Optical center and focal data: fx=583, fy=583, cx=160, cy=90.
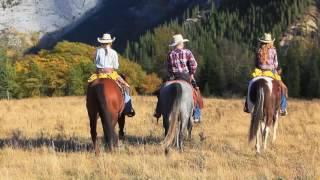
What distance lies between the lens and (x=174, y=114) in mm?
12297

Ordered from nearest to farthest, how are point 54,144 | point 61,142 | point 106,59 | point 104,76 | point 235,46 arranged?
point 104,76 < point 106,59 < point 54,144 < point 61,142 < point 235,46

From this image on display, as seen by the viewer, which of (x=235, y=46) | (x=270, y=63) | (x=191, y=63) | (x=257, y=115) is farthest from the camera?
(x=235, y=46)

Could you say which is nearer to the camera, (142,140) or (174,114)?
(174,114)

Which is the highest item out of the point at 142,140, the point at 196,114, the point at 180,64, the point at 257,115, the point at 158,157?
the point at 180,64

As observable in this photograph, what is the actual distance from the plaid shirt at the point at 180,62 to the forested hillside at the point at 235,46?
84.0 metres

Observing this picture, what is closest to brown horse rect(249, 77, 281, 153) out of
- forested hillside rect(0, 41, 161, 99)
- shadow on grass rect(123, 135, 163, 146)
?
shadow on grass rect(123, 135, 163, 146)

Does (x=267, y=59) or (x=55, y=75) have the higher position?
(x=267, y=59)

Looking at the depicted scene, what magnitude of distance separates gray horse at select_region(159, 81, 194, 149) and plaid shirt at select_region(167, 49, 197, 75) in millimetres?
912

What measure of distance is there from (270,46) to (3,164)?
6992mm

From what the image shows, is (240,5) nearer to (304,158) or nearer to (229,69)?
(229,69)

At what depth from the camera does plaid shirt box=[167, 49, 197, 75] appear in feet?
45.0

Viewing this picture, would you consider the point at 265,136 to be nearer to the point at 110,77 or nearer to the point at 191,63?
the point at 191,63

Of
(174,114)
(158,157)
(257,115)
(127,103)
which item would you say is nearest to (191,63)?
(127,103)

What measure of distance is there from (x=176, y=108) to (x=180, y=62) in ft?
5.78
